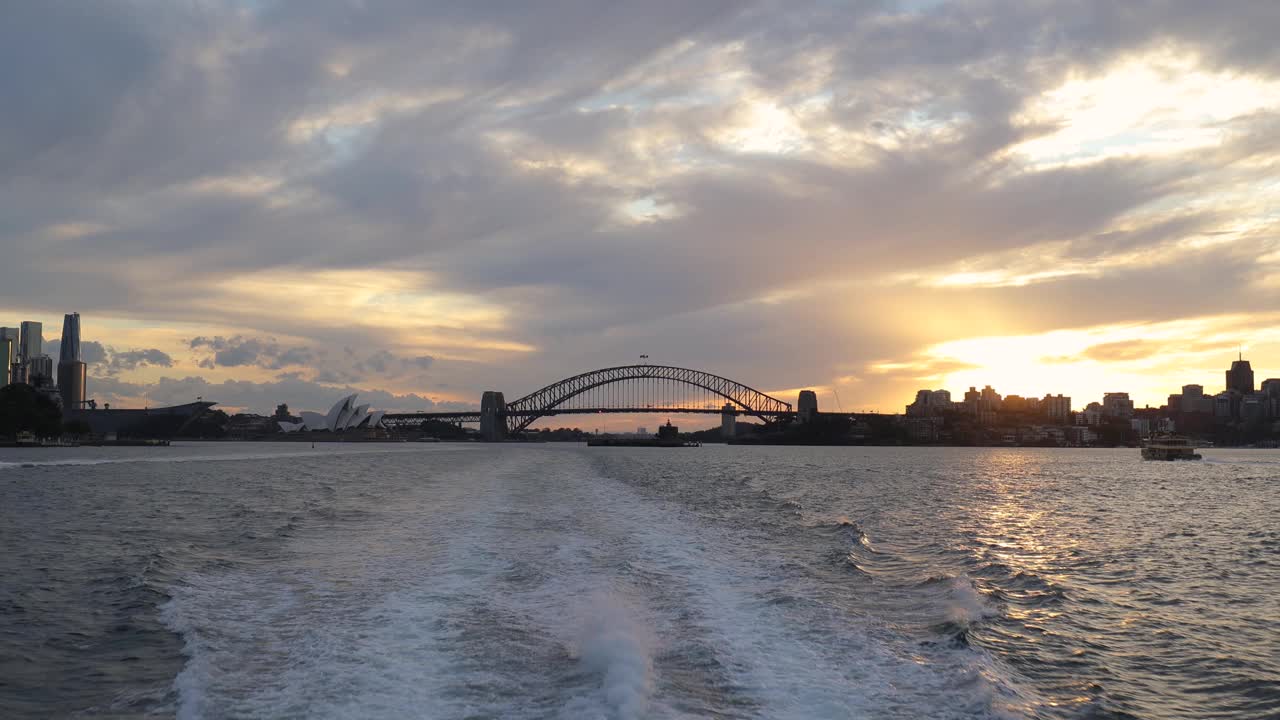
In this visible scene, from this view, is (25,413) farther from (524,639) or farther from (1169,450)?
(1169,450)

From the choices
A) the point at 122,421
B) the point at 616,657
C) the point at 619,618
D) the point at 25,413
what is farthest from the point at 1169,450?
the point at 122,421

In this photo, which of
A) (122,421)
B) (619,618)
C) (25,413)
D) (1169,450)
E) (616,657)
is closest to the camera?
(616,657)

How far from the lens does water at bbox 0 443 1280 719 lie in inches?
318

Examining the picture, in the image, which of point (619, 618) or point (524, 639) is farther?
point (619, 618)

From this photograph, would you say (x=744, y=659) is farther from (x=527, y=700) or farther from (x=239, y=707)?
(x=239, y=707)

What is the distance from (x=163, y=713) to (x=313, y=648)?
7.43 ft

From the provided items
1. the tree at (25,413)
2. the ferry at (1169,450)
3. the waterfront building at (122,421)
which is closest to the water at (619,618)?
the ferry at (1169,450)

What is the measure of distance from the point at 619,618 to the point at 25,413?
14341 cm

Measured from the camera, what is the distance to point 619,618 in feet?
36.2

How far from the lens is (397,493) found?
35906 mm

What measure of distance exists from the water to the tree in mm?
120681

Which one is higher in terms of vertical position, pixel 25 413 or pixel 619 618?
pixel 25 413

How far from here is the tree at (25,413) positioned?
12350cm

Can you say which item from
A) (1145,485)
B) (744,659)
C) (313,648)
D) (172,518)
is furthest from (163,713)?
(1145,485)
